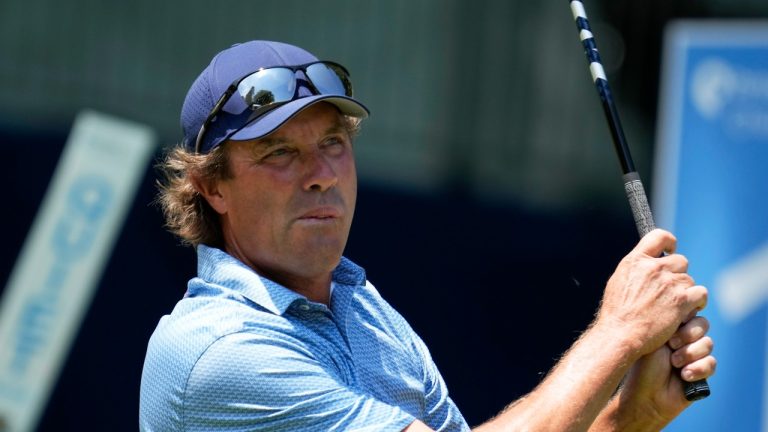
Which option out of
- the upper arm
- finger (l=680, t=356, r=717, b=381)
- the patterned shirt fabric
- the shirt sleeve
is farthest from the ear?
finger (l=680, t=356, r=717, b=381)

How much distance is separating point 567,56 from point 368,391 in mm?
5270

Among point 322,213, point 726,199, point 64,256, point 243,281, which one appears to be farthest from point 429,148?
point 243,281

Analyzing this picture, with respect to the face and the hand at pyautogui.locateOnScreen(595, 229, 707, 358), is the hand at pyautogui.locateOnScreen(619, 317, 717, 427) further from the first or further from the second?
the face

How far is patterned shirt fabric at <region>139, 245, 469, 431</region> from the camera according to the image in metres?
2.47

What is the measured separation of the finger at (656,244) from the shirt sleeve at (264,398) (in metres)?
0.67

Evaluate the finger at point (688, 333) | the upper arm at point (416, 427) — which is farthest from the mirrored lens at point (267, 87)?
the finger at point (688, 333)

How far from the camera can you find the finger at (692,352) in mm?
2746

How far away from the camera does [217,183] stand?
285cm

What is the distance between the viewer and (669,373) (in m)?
2.79

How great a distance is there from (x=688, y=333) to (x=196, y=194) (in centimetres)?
117

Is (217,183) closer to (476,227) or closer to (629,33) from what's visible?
(476,227)

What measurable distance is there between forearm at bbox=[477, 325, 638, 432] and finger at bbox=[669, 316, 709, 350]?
0.17 metres

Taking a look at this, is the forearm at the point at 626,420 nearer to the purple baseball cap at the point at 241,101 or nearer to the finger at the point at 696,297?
the finger at the point at 696,297

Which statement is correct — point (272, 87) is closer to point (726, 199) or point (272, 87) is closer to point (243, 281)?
point (243, 281)
